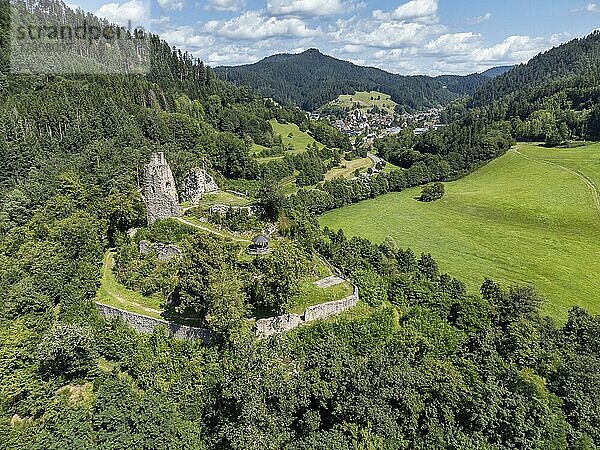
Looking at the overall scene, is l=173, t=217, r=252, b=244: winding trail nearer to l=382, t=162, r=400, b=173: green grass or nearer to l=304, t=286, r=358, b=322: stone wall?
l=304, t=286, r=358, b=322: stone wall

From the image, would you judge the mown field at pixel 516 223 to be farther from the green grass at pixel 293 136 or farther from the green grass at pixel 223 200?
the green grass at pixel 293 136

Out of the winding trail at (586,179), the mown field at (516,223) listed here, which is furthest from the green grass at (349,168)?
the winding trail at (586,179)

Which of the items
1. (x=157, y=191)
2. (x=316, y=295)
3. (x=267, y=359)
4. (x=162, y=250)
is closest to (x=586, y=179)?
(x=316, y=295)

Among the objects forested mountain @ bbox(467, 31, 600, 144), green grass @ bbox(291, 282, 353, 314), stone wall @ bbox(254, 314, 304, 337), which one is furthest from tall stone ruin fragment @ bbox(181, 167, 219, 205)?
forested mountain @ bbox(467, 31, 600, 144)

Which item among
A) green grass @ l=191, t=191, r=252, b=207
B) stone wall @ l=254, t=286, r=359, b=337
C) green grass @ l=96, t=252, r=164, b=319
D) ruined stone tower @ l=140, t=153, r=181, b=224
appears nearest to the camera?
stone wall @ l=254, t=286, r=359, b=337

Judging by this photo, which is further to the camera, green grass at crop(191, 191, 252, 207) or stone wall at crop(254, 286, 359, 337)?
green grass at crop(191, 191, 252, 207)
